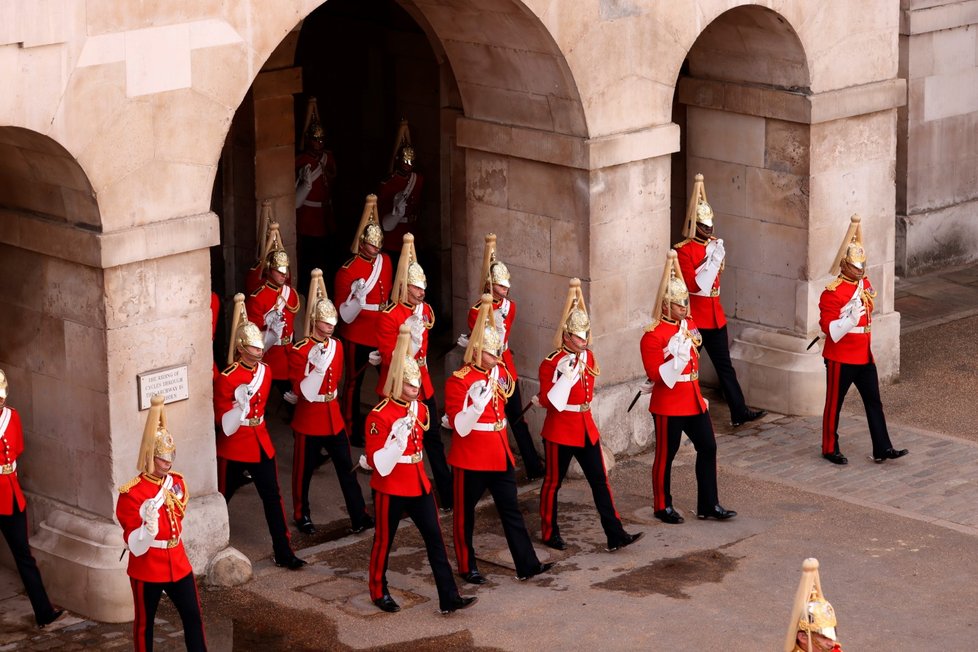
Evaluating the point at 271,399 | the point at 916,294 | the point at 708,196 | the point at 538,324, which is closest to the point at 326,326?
the point at 538,324

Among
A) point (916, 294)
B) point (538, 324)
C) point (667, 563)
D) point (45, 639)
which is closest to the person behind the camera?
point (45, 639)

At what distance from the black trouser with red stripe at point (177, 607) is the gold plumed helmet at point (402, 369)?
5.04ft

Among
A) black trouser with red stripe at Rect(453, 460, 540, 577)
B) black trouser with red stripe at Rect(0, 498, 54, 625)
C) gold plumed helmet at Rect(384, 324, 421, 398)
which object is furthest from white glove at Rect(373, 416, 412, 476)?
black trouser with red stripe at Rect(0, 498, 54, 625)

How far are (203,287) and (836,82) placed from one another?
18.5 ft

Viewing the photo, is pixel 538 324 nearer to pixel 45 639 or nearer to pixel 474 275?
pixel 474 275

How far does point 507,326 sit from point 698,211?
1727mm

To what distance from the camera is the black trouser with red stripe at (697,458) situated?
41.6 feet

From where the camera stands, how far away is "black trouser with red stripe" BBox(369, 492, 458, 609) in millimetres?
11305

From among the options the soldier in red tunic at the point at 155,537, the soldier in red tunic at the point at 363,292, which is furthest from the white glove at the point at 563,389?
the soldier in red tunic at the point at 155,537

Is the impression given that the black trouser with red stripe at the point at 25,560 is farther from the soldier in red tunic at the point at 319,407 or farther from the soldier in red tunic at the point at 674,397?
the soldier in red tunic at the point at 674,397

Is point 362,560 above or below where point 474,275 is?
below

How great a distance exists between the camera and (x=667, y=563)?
12.2 metres

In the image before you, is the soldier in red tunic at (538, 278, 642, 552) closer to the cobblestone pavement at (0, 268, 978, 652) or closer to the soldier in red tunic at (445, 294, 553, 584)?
the cobblestone pavement at (0, 268, 978, 652)

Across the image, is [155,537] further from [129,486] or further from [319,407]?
[319,407]
